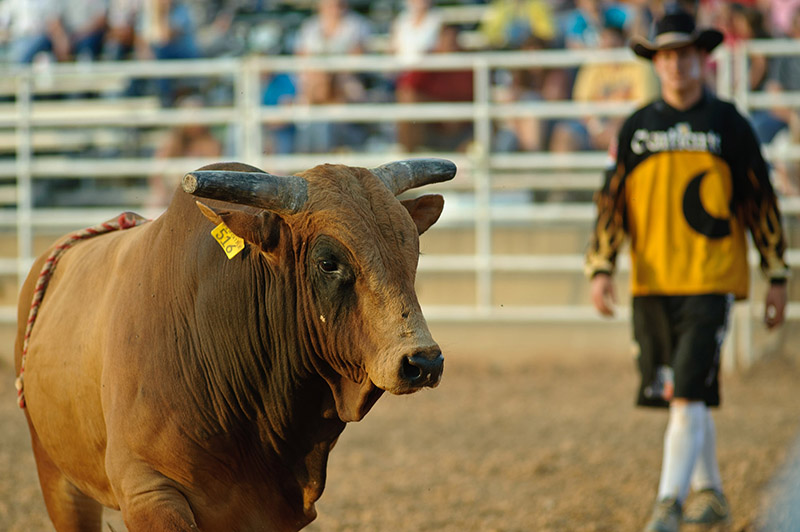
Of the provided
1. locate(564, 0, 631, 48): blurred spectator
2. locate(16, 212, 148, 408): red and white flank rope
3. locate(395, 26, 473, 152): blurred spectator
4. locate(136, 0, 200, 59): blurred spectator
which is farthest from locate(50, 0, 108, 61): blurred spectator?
locate(16, 212, 148, 408): red and white flank rope

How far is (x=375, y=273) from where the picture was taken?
2920mm

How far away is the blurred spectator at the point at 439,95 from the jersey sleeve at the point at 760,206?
514 centimetres

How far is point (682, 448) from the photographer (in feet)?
15.4

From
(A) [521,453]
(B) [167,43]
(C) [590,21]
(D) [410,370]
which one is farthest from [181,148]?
(D) [410,370]

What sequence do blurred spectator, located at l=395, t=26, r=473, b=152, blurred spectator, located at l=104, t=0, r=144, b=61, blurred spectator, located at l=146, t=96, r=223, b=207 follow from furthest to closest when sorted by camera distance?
blurred spectator, located at l=104, t=0, r=144, b=61 < blurred spectator, located at l=146, t=96, r=223, b=207 < blurred spectator, located at l=395, t=26, r=473, b=152

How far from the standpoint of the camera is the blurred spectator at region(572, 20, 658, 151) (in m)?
9.41

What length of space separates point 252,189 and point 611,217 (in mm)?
2506

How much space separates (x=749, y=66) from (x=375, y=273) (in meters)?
7.55

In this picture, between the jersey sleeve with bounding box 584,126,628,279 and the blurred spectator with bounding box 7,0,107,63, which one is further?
the blurred spectator with bounding box 7,0,107,63

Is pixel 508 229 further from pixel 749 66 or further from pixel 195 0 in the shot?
pixel 195 0

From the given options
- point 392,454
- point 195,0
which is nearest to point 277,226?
point 392,454

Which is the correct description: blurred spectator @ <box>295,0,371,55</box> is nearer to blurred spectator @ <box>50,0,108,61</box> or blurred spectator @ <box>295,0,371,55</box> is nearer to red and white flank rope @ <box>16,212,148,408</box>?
blurred spectator @ <box>50,0,108,61</box>

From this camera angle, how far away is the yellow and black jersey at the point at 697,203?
4.93 meters

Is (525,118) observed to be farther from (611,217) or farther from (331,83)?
(611,217)
